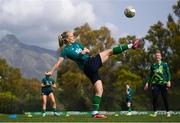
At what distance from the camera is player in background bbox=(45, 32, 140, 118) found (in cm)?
1084

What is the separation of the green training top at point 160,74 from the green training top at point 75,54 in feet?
14.5

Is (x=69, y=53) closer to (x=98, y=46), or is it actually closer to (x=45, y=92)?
(x=45, y=92)

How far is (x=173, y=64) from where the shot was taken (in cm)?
4509

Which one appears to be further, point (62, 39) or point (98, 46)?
point (98, 46)

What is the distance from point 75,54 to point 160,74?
465cm

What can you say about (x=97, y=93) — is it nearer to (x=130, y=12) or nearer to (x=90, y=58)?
(x=90, y=58)

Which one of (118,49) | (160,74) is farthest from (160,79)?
(118,49)

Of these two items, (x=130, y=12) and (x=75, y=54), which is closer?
(x=75, y=54)

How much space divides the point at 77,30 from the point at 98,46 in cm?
357

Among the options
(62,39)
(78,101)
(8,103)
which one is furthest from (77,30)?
(62,39)

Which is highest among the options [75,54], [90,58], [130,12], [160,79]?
[130,12]

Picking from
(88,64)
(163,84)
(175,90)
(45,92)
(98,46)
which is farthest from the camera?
(98,46)

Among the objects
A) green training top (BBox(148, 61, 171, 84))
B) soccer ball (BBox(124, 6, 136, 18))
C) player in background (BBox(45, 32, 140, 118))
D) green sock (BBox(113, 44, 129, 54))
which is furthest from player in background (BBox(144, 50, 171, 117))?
green sock (BBox(113, 44, 129, 54))

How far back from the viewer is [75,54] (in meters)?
11.2
